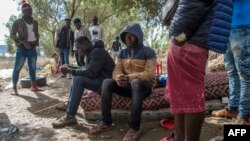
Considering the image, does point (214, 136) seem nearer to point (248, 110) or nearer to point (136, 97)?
point (248, 110)

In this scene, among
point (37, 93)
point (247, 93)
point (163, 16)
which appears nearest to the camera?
point (163, 16)

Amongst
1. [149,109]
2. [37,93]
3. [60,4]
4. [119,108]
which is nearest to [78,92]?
[119,108]

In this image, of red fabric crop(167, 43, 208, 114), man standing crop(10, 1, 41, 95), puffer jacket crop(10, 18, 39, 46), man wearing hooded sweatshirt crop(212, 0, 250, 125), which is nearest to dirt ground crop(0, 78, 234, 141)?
man wearing hooded sweatshirt crop(212, 0, 250, 125)

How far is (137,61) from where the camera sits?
17.1 feet

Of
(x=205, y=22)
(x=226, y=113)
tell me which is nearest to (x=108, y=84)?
(x=226, y=113)

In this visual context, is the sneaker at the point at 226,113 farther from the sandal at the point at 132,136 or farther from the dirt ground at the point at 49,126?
the sandal at the point at 132,136

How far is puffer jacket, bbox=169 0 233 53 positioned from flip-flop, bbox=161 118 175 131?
2.09 metres

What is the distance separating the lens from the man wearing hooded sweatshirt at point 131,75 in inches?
194

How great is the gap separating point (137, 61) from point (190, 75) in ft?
6.95

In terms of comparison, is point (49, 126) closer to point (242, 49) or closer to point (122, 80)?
point (122, 80)

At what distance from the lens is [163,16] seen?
3561mm

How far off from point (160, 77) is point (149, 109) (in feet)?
2.69

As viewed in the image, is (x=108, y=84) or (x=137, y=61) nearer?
(x=108, y=84)

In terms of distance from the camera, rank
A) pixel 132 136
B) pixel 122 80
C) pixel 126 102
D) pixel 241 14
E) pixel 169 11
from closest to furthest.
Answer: pixel 169 11, pixel 241 14, pixel 132 136, pixel 122 80, pixel 126 102
